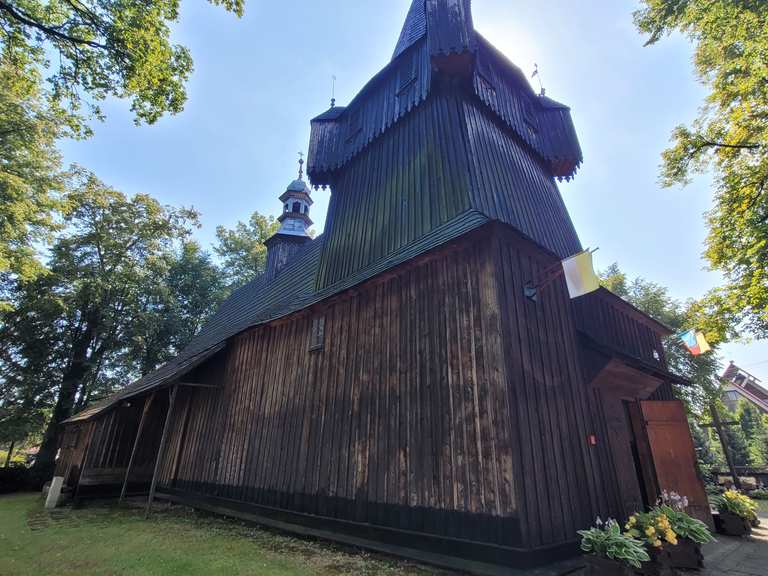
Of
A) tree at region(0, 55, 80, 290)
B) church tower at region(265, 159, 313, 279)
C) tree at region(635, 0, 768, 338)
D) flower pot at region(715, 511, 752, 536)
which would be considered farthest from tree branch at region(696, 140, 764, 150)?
tree at region(0, 55, 80, 290)

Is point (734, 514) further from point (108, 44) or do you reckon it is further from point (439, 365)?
point (108, 44)

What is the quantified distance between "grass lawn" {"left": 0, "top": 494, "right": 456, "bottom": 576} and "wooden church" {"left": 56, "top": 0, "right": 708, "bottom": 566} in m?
0.48

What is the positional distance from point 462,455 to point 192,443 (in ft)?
31.6

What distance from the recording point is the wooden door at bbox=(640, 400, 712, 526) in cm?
666

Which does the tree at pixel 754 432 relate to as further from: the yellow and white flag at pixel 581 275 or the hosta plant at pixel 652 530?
the yellow and white flag at pixel 581 275

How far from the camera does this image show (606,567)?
363 centimetres

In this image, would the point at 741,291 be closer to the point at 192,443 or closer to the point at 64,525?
the point at 192,443

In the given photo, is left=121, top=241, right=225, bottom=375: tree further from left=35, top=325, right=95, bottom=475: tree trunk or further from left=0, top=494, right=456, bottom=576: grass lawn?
left=0, top=494, right=456, bottom=576: grass lawn

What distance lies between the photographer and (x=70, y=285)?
63.5ft

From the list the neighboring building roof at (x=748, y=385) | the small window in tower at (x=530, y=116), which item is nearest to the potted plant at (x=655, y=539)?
the small window in tower at (x=530, y=116)

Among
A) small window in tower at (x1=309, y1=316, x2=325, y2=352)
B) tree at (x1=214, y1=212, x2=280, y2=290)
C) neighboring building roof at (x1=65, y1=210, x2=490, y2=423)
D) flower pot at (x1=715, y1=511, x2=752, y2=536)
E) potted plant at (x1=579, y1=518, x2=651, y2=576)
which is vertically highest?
tree at (x1=214, y1=212, x2=280, y2=290)

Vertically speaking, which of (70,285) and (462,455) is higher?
(70,285)

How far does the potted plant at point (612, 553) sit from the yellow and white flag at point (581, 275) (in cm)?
280

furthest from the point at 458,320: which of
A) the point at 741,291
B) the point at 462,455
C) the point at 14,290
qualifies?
the point at 14,290
